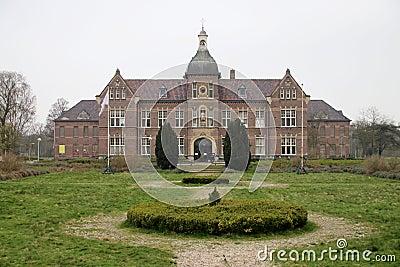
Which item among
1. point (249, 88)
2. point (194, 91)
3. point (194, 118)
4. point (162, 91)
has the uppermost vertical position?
point (249, 88)

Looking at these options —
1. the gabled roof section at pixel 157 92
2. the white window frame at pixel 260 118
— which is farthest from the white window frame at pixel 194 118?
the white window frame at pixel 260 118

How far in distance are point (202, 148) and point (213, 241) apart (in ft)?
145

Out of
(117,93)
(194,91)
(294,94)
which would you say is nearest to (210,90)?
(194,91)

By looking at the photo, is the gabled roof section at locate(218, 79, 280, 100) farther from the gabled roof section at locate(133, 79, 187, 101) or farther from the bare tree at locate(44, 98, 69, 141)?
the bare tree at locate(44, 98, 69, 141)

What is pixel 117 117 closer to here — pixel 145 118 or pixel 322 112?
pixel 145 118

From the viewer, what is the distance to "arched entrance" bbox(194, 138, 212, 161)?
53.2 m

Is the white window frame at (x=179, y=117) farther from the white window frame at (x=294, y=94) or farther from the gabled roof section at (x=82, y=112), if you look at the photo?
the white window frame at (x=294, y=94)

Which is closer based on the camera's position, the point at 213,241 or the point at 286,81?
the point at 213,241

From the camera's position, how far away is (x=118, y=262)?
8.61m

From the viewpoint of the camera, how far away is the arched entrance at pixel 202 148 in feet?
175

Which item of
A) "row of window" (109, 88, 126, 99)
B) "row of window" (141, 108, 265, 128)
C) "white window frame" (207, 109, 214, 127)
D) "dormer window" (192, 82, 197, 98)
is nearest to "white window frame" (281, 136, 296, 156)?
"row of window" (141, 108, 265, 128)

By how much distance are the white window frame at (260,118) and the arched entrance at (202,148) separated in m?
6.31

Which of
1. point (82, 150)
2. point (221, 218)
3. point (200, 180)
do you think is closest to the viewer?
point (221, 218)

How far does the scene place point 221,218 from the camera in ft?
38.1
